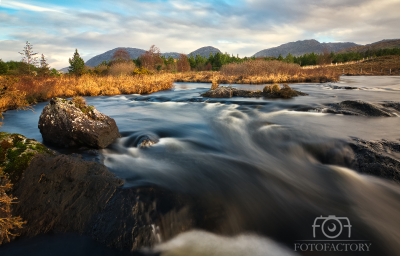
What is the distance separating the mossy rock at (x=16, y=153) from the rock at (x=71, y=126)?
1260 millimetres

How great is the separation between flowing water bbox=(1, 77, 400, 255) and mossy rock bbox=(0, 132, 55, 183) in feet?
4.17

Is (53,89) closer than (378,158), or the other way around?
(378,158)

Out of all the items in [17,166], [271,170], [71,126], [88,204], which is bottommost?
[271,170]

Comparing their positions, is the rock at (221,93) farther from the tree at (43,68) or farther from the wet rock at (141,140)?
the tree at (43,68)

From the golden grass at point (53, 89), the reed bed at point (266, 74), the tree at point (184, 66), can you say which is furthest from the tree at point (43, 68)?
the tree at point (184, 66)

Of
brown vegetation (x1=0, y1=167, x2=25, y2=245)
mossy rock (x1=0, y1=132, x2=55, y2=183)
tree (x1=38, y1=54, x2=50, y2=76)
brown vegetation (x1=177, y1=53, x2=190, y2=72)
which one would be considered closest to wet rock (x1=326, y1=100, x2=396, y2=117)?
mossy rock (x1=0, y1=132, x2=55, y2=183)

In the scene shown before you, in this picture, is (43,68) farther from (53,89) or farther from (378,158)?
(378,158)

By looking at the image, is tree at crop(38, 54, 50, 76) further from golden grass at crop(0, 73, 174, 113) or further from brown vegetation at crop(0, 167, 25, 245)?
brown vegetation at crop(0, 167, 25, 245)

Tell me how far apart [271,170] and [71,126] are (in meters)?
4.61

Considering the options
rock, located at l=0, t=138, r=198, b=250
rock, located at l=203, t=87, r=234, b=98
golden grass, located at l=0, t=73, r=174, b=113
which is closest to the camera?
rock, located at l=0, t=138, r=198, b=250

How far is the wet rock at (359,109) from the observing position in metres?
8.23

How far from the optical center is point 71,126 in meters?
4.91

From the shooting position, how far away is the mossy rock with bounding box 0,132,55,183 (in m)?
3.03

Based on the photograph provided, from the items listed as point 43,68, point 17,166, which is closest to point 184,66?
point 43,68
